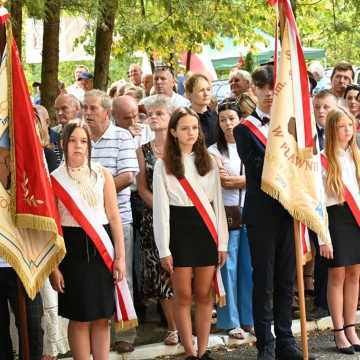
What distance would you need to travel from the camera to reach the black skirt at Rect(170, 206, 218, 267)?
22.8 feet

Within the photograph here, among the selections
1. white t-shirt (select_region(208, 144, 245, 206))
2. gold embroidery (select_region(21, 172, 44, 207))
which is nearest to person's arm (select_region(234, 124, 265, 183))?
white t-shirt (select_region(208, 144, 245, 206))

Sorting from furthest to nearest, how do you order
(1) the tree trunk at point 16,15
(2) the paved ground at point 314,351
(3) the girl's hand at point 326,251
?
(1) the tree trunk at point 16,15 < (2) the paved ground at point 314,351 < (3) the girl's hand at point 326,251

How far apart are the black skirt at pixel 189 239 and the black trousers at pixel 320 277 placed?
47.2 inches

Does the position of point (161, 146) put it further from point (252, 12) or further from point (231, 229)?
point (252, 12)

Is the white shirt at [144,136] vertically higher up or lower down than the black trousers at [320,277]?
higher up

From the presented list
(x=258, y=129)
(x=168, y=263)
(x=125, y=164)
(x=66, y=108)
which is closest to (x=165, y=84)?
(x=66, y=108)

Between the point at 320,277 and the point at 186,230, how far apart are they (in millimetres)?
1612

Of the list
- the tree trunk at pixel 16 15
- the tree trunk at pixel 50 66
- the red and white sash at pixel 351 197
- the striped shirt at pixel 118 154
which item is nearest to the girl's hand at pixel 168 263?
the striped shirt at pixel 118 154

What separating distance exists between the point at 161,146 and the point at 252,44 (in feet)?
34.0

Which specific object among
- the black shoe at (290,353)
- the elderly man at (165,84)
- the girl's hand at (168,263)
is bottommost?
the black shoe at (290,353)

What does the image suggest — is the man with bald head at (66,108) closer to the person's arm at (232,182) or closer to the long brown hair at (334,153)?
the person's arm at (232,182)

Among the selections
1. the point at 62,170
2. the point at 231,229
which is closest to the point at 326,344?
the point at 231,229

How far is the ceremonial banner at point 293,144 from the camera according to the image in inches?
262

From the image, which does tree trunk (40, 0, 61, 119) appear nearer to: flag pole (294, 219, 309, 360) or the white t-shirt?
the white t-shirt
